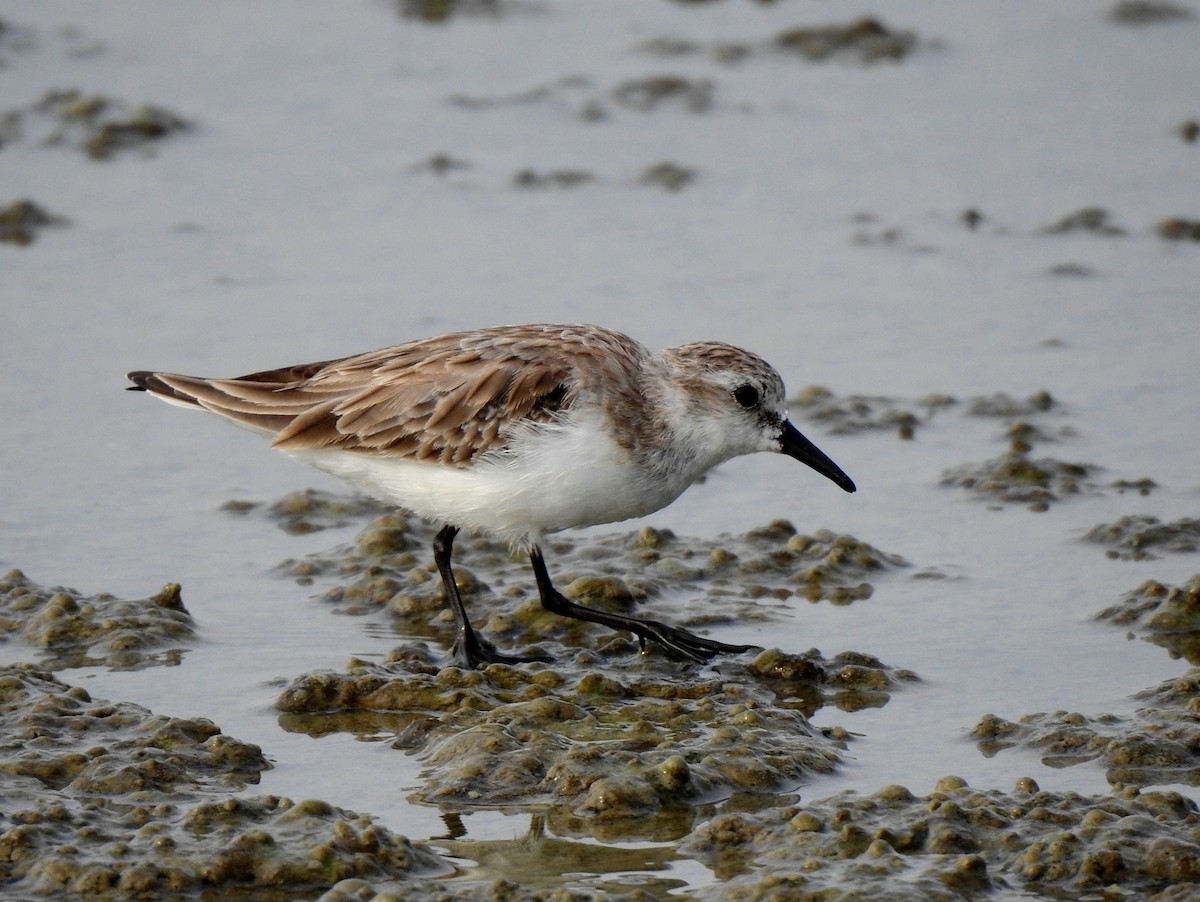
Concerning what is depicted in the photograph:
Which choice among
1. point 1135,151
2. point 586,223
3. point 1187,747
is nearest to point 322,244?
point 586,223

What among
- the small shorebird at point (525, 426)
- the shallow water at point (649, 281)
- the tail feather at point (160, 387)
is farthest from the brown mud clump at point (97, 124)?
the small shorebird at point (525, 426)

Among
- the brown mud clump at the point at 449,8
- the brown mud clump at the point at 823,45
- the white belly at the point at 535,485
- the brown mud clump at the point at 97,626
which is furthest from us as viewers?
the brown mud clump at the point at 449,8

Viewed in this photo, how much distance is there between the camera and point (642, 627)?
24.1ft

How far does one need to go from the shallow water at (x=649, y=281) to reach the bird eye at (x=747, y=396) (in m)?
0.94

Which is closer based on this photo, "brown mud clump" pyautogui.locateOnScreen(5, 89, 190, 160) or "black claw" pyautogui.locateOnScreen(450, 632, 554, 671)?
"black claw" pyautogui.locateOnScreen(450, 632, 554, 671)

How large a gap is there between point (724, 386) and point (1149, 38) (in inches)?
337

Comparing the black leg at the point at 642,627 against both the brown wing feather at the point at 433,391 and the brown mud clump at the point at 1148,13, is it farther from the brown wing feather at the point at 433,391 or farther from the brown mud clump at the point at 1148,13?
the brown mud clump at the point at 1148,13

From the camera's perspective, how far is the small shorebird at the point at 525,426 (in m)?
7.07

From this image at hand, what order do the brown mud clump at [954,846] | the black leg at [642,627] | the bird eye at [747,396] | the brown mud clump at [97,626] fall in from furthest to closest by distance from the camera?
the bird eye at [747,396] < the black leg at [642,627] < the brown mud clump at [97,626] < the brown mud clump at [954,846]

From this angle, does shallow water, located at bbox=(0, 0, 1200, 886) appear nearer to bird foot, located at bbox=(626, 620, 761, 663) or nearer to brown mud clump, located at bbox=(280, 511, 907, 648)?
brown mud clump, located at bbox=(280, 511, 907, 648)

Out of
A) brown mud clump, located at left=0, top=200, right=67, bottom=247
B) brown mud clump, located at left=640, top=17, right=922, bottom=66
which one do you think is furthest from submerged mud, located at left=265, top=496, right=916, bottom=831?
brown mud clump, located at left=640, top=17, right=922, bottom=66

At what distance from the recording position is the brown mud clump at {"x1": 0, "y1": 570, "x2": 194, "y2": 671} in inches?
281

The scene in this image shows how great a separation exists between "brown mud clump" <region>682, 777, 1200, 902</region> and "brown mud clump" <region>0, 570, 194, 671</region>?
258 centimetres

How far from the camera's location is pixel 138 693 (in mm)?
6852
